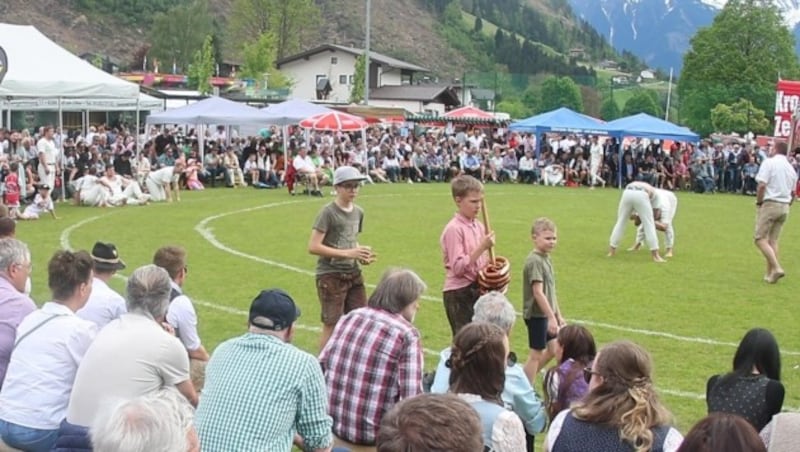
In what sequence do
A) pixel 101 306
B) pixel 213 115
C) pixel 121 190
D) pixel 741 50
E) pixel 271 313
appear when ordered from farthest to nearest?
1. pixel 741 50
2. pixel 213 115
3. pixel 121 190
4. pixel 101 306
5. pixel 271 313

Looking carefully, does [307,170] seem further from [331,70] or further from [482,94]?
[331,70]

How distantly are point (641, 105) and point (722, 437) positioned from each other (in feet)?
260

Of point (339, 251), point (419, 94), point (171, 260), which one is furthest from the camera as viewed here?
point (419, 94)

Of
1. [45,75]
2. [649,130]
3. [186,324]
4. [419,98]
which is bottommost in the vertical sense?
[186,324]

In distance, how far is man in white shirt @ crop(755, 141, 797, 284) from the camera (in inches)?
558

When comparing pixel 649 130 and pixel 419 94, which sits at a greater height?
pixel 419 94

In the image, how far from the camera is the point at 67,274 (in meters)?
5.75

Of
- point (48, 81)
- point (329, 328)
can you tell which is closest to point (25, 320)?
point (329, 328)

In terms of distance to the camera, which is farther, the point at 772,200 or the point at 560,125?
the point at 560,125

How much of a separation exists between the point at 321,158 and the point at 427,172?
575 cm

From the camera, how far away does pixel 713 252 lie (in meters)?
17.2

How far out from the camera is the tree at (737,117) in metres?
64.6

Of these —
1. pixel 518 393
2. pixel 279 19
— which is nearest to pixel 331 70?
pixel 279 19

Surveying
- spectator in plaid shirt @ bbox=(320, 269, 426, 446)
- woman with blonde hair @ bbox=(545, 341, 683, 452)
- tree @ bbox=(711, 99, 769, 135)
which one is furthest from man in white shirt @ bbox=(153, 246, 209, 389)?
tree @ bbox=(711, 99, 769, 135)
